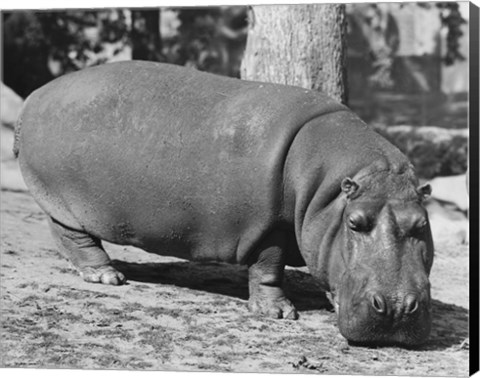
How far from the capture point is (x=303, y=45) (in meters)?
7.52

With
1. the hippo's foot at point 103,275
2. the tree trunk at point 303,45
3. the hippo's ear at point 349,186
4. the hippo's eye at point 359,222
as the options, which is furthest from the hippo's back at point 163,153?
the tree trunk at point 303,45

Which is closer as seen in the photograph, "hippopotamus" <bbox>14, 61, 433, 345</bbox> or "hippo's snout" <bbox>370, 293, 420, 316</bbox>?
"hippo's snout" <bbox>370, 293, 420, 316</bbox>

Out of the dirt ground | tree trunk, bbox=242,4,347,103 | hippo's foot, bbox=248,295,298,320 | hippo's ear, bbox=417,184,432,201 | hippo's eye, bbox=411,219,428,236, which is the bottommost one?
the dirt ground

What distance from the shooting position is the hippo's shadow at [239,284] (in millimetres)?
6312

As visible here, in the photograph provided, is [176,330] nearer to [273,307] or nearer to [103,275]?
[273,307]

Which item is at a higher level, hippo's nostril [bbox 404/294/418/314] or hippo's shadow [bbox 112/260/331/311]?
hippo's nostril [bbox 404/294/418/314]

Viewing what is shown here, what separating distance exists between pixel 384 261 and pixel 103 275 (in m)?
2.11

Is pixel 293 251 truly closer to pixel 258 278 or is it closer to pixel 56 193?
pixel 258 278

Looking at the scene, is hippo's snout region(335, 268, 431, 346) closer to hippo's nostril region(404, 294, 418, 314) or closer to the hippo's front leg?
hippo's nostril region(404, 294, 418, 314)

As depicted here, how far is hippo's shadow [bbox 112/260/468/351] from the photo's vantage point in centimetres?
631

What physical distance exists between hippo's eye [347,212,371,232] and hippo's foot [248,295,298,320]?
91cm

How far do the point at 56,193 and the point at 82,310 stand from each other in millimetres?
946

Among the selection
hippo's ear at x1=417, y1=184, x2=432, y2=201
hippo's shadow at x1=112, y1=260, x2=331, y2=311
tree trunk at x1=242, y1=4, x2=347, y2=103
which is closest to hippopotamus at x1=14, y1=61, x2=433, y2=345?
hippo's ear at x1=417, y1=184, x2=432, y2=201

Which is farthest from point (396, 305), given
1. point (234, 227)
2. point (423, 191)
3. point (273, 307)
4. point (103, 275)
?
point (103, 275)
